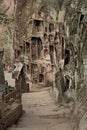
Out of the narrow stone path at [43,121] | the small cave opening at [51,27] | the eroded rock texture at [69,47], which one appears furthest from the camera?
the small cave opening at [51,27]

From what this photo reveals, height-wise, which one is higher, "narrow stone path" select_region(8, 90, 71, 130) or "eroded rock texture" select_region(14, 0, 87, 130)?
"eroded rock texture" select_region(14, 0, 87, 130)

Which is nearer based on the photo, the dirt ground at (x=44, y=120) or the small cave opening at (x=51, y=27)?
the dirt ground at (x=44, y=120)

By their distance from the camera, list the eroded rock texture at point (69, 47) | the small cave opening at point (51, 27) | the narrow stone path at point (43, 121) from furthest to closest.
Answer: the small cave opening at point (51, 27) < the eroded rock texture at point (69, 47) < the narrow stone path at point (43, 121)

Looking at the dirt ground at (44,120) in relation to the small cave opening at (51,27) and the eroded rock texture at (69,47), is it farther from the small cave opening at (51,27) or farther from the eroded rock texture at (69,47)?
the small cave opening at (51,27)

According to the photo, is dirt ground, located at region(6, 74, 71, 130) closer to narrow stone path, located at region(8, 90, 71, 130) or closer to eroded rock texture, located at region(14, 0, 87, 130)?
narrow stone path, located at region(8, 90, 71, 130)

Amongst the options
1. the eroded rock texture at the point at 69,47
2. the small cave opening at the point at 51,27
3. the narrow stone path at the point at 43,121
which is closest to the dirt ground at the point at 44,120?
the narrow stone path at the point at 43,121

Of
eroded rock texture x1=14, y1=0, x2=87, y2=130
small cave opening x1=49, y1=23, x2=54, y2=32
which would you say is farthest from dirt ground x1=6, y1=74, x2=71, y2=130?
small cave opening x1=49, y1=23, x2=54, y2=32

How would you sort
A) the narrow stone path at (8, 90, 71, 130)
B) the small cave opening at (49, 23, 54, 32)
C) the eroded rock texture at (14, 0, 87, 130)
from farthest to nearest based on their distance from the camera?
1. the small cave opening at (49, 23, 54, 32)
2. the eroded rock texture at (14, 0, 87, 130)
3. the narrow stone path at (8, 90, 71, 130)

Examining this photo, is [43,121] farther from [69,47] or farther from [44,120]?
[69,47]

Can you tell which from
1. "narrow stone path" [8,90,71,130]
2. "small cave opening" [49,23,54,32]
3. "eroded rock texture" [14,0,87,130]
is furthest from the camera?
"small cave opening" [49,23,54,32]

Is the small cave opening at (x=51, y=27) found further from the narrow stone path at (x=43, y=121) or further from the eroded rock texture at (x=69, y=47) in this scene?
the narrow stone path at (x=43, y=121)

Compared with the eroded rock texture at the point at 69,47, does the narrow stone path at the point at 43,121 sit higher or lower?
lower

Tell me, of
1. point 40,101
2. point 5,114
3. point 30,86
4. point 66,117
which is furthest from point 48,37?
point 5,114

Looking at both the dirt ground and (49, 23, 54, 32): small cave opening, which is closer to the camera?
the dirt ground
